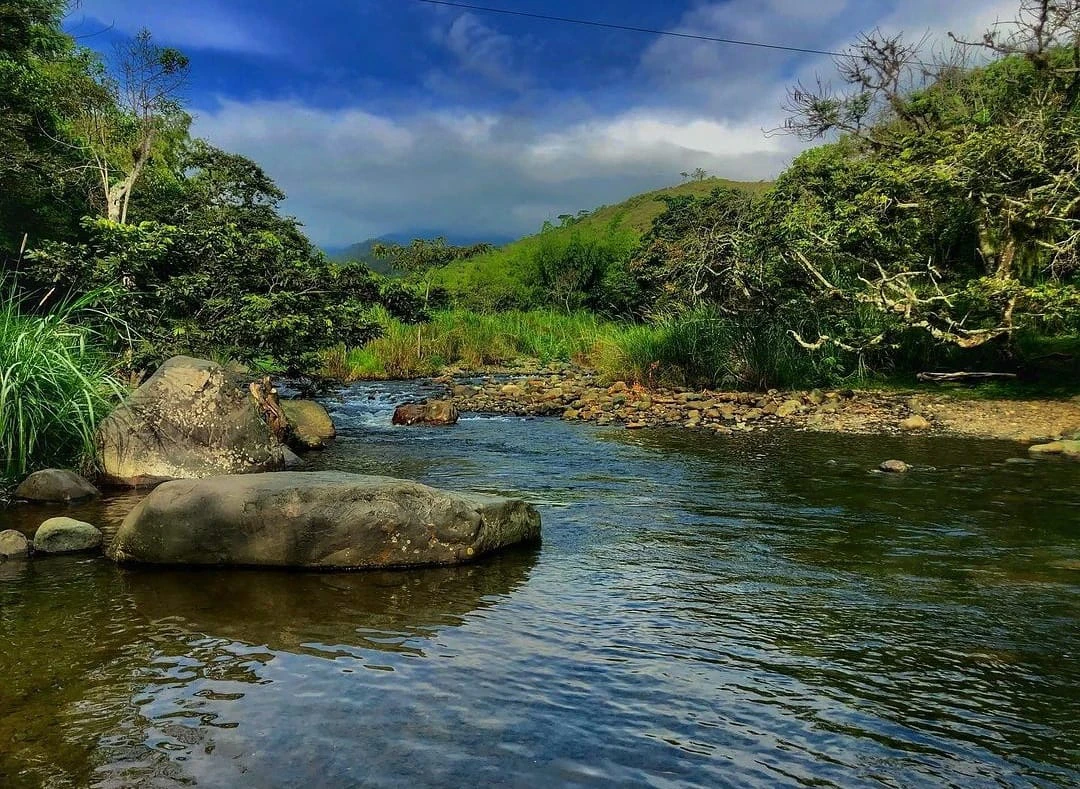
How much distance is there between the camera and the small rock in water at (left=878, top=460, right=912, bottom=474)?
9.07 meters

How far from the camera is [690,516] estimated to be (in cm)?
720

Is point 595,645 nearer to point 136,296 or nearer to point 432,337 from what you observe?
point 136,296

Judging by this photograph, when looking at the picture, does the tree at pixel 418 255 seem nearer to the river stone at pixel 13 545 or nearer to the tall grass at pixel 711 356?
the tall grass at pixel 711 356

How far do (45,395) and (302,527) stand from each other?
14.8ft

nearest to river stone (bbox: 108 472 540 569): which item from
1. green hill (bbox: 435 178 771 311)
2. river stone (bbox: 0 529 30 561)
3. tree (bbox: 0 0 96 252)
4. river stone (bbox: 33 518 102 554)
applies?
river stone (bbox: 33 518 102 554)

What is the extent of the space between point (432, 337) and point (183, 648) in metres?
23.1

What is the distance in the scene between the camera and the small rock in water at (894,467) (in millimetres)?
9070

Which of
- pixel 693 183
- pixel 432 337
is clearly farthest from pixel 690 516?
pixel 693 183

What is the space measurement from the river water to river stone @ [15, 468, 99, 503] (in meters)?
0.36

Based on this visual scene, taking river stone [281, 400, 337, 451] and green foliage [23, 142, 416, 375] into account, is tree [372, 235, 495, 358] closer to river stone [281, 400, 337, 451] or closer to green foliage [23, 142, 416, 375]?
green foliage [23, 142, 416, 375]

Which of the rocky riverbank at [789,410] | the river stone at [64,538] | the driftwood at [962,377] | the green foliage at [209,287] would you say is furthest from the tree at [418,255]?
the river stone at [64,538]

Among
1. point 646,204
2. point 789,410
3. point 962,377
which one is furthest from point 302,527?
point 646,204

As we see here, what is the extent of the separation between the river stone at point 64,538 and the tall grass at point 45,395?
231 cm

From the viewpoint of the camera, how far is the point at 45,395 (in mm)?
8070
